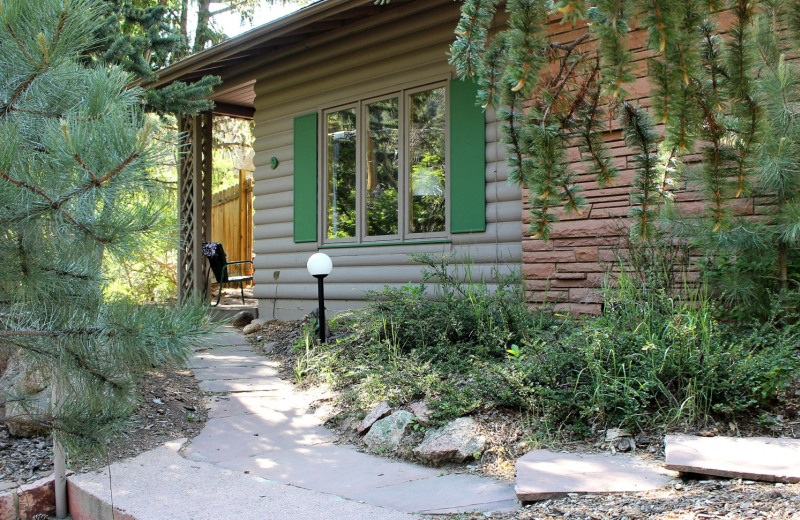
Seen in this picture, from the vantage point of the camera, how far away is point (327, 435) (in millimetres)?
3811

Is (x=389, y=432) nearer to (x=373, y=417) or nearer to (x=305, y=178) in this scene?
(x=373, y=417)

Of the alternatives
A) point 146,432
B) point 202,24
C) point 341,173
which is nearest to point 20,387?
point 146,432

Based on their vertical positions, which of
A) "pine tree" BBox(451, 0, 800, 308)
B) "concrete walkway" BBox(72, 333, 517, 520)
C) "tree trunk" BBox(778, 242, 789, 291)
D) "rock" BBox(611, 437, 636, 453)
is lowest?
"concrete walkway" BBox(72, 333, 517, 520)

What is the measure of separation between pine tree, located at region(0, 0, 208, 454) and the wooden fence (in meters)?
9.99

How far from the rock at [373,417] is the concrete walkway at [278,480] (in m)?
0.19

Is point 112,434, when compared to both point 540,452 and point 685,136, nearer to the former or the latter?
point 540,452

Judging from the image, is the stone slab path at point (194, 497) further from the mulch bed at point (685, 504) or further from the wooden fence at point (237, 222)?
the wooden fence at point (237, 222)

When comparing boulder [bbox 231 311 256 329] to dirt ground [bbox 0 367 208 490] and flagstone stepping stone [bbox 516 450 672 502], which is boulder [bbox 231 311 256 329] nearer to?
dirt ground [bbox 0 367 208 490]

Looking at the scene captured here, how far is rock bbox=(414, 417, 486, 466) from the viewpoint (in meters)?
3.11

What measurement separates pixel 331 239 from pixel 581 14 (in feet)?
19.7

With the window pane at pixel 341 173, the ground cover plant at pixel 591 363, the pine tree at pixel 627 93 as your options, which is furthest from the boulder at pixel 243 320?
the pine tree at pixel 627 93

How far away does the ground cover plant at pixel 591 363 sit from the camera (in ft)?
9.98

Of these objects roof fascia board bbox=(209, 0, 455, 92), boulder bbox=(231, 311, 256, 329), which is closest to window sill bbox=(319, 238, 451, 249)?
boulder bbox=(231, 311, 256, 329)

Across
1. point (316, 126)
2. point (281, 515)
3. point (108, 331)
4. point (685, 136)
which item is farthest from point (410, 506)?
point (316, 126)
